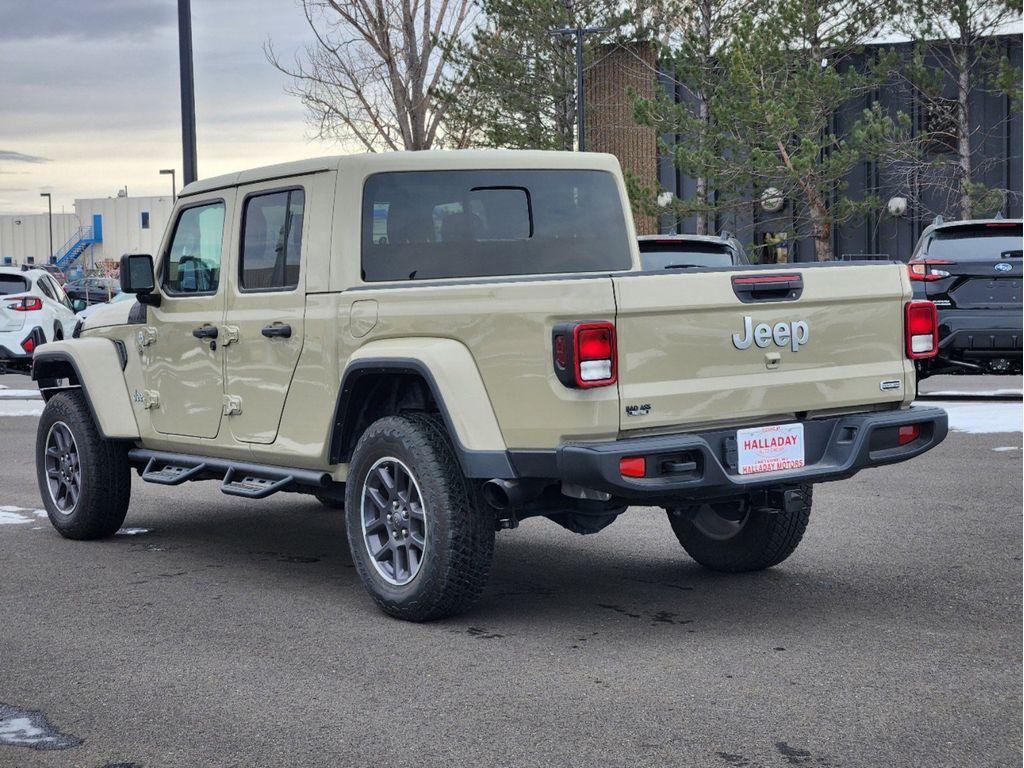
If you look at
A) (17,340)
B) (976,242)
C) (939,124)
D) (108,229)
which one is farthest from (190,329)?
(108,229)

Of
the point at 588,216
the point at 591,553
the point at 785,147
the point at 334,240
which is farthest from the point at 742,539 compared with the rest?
the point at 785,147

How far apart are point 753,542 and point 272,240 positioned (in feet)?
8.97

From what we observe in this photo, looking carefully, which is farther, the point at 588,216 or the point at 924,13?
the point at 924,13

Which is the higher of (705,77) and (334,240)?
(705,77)

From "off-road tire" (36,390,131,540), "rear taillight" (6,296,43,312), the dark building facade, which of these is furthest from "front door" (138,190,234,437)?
the dark building facade

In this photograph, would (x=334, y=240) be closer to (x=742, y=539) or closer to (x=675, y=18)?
(x=742, y=539)

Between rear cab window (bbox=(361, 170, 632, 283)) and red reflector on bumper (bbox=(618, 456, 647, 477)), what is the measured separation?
1711mm

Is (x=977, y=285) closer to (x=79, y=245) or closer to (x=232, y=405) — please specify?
(x=232, y=405)

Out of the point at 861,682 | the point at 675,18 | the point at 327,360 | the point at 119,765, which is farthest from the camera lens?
the point at 675,18

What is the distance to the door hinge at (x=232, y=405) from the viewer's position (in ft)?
23.4

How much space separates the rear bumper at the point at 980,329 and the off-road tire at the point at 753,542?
832cm

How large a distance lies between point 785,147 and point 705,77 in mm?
3008

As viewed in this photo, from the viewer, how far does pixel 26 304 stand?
2189cm

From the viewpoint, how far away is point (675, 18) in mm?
38031
